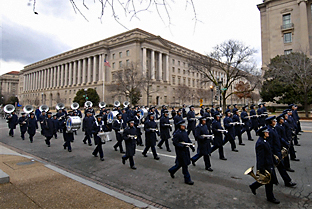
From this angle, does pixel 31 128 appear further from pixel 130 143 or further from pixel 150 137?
pixel 130 143

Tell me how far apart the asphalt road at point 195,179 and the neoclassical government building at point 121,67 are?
148ft

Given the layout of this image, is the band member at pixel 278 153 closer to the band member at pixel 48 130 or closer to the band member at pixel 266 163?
the band member at pixel 266 163

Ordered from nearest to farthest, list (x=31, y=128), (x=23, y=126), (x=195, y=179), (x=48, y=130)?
1. (x=195, y=179)
2. (x=48, y=130)
3. (x=31, y=128)
4. (x=23, y=126)

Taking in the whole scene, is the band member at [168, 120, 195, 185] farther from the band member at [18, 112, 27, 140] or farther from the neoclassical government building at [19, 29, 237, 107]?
the neoclassical government building at [19, 29, 237, 107]

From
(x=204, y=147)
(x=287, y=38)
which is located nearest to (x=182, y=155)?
(x=204, y=147)

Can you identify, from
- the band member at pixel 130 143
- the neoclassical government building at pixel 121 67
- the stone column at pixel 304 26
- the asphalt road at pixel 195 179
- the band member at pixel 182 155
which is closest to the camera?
the asphalt road at pixel 195 179

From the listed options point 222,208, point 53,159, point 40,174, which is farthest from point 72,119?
point 222,208

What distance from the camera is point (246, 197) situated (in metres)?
4.75

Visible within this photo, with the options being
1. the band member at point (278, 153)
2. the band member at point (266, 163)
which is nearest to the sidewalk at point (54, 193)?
the band member at point (266, 163)

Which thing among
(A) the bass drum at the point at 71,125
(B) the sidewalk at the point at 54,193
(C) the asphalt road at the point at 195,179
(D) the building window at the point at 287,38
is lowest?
(C) the asphalt road at the point at 195,179

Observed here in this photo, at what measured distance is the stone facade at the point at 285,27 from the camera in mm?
35625

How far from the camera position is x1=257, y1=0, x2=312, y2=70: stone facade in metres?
35.6

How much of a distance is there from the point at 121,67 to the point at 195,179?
60.0 m

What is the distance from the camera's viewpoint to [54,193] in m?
4.86
